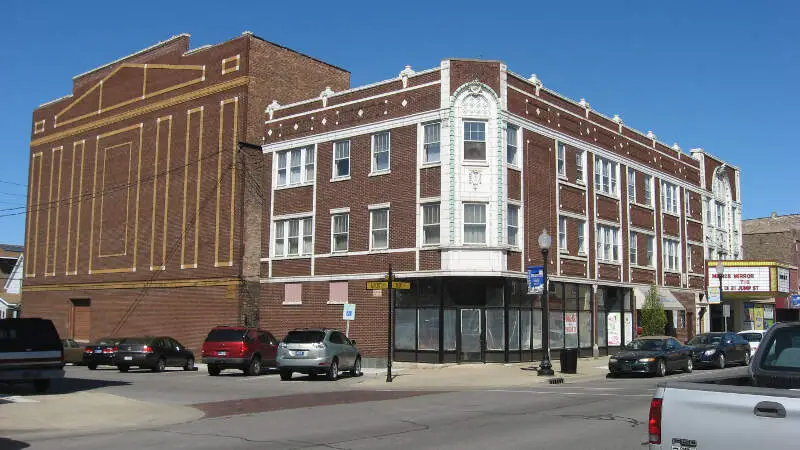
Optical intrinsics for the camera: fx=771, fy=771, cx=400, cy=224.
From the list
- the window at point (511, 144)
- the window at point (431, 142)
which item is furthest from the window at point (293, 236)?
the window at point (511, 144)

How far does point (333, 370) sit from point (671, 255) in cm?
2685

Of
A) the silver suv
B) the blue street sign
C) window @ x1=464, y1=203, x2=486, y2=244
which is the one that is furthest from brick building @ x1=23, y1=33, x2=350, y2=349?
the blue street sign

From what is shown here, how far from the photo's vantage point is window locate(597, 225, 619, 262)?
38812mm

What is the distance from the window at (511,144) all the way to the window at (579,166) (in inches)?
225

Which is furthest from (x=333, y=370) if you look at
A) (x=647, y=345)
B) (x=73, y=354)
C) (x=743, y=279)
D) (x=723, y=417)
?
(x=743, y=279)

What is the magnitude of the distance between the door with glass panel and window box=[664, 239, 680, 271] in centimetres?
1811

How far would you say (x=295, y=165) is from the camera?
124 ft

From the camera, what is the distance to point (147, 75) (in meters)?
44.8

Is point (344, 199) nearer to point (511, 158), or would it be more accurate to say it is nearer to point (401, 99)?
point (401, 99)

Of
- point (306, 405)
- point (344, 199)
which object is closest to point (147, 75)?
point (344, 199)

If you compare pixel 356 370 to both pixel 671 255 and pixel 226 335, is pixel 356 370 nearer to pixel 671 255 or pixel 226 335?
pixel 226 335

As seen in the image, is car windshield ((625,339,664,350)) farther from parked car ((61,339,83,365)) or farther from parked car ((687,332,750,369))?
parked car ((61,339,83,365))

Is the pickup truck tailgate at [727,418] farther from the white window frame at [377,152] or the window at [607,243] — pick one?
the window at [607,243]

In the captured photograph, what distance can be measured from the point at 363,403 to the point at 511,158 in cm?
1741
